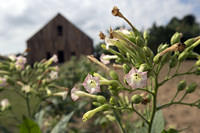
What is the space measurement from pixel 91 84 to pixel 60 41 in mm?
19883

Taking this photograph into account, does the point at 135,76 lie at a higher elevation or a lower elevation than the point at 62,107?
higher

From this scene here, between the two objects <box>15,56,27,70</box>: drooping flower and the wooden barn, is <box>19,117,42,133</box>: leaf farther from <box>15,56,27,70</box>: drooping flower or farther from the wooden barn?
the wooden barn

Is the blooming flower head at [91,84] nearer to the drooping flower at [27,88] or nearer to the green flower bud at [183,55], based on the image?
the green flower bud at [183,55]

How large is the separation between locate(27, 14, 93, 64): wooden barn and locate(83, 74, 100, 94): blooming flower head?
19.1m

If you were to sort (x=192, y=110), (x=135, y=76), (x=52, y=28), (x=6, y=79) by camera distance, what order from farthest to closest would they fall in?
(x=52, y=28) < (x=192, y=110) < (x=6, y=79) < (x=135, y=76)

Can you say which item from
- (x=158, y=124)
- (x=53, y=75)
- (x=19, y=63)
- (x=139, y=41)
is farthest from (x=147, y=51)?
(x=19, y=63)

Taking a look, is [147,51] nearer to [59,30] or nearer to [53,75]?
[53,75]

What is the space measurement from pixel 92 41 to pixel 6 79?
1846cm

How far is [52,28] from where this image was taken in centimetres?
2039

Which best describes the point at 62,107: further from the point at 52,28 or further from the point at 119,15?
the point at 52,28

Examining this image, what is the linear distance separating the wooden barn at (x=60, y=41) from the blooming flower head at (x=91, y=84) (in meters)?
19.1

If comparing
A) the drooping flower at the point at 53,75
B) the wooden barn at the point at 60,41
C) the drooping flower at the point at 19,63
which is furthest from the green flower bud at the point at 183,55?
the wooden barn at the point at 60,41

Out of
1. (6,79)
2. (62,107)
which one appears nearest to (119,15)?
(6,79)

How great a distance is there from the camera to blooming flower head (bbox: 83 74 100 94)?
1084 millimetres
